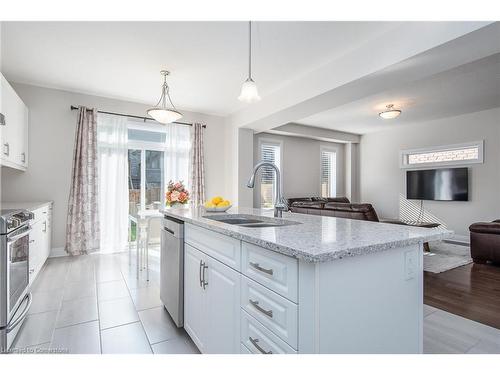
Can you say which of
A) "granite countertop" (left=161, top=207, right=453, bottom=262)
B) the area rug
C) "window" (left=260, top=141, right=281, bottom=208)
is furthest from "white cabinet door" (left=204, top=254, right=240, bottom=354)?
"window" (left=260, top=141, right=281, bottom=208)

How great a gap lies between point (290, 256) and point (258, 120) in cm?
417

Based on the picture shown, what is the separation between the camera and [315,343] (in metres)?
0.94

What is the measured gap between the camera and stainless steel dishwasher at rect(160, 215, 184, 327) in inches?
80.1

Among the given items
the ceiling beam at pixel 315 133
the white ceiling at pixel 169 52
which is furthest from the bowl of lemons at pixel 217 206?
the ceiling beam at pixel 315 133

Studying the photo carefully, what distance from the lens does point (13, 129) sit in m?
3.33

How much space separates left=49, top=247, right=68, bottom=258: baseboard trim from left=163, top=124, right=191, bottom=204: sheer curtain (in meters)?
1.95

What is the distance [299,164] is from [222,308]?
607cm

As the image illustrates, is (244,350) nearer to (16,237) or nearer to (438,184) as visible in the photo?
(16,237)

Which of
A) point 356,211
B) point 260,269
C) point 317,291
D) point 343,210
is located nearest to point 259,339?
point 260,269

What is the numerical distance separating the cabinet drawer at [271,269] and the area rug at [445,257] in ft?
11.2

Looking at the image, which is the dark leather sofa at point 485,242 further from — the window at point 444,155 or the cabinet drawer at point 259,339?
the cabinet drawer at point 259,339

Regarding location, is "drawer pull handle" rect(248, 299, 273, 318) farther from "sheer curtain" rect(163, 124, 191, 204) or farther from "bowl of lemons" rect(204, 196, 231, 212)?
"sheer curtain" rect(163, 124, 191, 204)

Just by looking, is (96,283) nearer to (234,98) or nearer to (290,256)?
(290,256)
